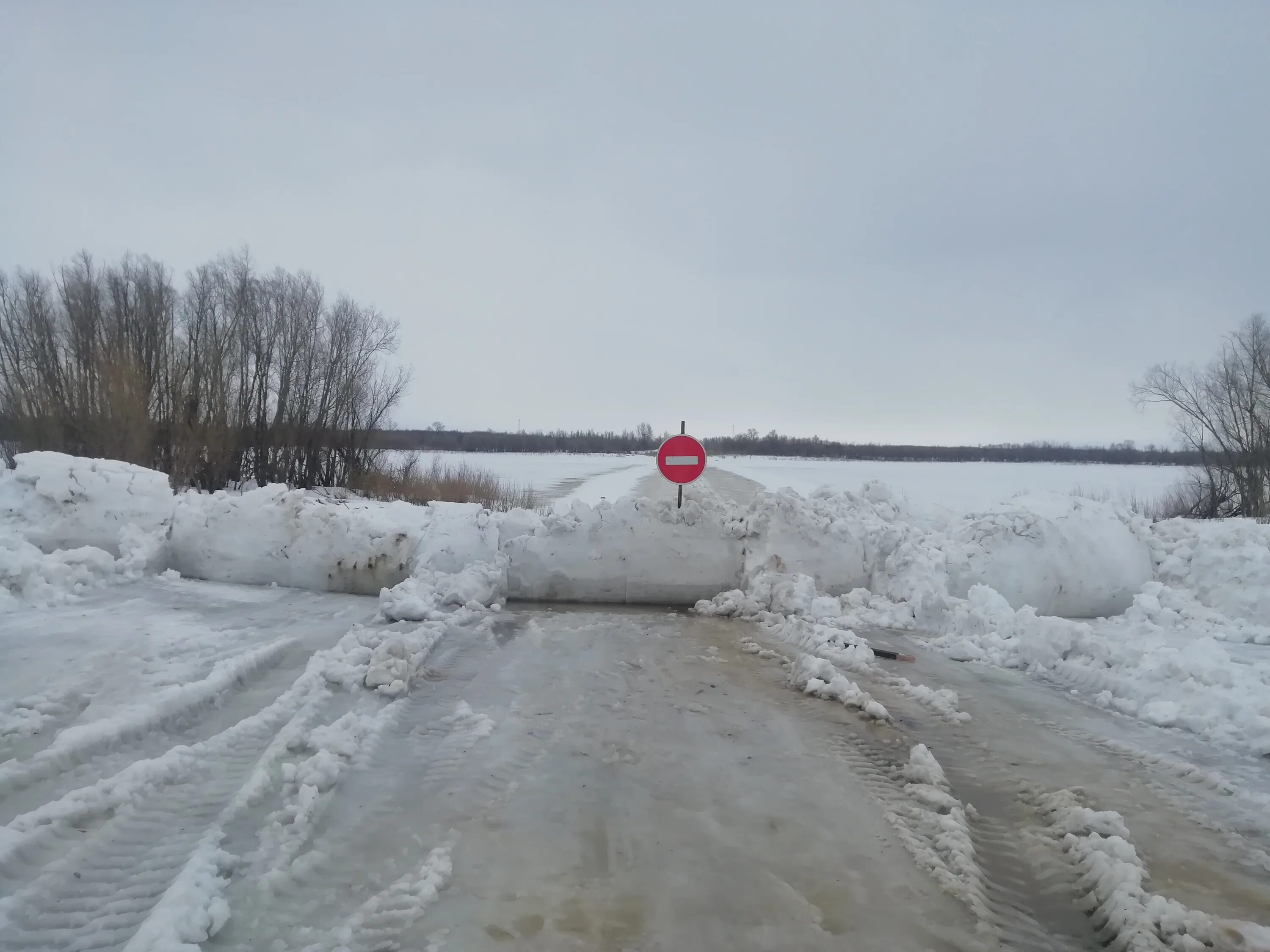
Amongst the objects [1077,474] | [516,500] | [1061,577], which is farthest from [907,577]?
[1077,474]

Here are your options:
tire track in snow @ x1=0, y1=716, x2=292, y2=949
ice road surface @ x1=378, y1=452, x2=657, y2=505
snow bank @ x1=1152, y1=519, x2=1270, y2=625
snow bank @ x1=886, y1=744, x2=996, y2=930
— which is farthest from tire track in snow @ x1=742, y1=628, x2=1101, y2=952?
ice road surface @ x1=378, y1=452, x2=657, y2=505

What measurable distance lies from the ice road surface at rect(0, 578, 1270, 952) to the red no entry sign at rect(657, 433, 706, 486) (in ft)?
13.4

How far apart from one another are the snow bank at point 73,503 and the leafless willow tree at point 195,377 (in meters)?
11.8

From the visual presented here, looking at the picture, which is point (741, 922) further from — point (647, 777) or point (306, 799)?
point (306, 799)

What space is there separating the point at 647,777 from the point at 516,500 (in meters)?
15.5

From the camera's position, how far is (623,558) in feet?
27.0

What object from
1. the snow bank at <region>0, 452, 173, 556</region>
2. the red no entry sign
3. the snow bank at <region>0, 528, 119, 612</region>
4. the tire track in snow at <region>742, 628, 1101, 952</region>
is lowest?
the tire track in snow at <region>742, 628, 1101, 952</region>

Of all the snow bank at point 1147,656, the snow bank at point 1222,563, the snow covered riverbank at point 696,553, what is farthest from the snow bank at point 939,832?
the snow bank at point 1222,563

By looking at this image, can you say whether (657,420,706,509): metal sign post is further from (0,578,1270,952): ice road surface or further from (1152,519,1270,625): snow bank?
(1152,519,1270,625): snow bank

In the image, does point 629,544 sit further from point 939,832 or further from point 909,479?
point 909,479

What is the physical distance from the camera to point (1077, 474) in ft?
153

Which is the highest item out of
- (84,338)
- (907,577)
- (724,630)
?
(84,338)

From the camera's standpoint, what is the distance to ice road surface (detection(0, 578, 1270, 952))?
7.77 feet

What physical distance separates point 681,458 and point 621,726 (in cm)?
547
